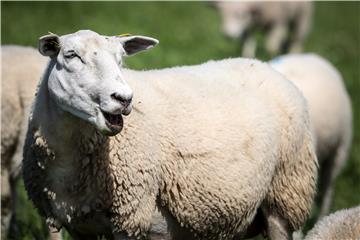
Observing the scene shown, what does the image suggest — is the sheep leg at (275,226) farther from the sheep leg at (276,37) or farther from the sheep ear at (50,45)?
the sheep leg at (276,37)

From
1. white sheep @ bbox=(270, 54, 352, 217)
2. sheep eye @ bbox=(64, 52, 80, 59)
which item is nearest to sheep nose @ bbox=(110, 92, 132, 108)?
sheep eye @ bbox=(64, 52, 80, 59)

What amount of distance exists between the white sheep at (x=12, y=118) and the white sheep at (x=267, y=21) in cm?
955

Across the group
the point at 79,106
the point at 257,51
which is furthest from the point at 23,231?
the point at 257,51

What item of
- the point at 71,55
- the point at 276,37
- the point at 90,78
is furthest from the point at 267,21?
the point at 90,78

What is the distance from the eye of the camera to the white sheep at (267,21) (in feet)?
54.6

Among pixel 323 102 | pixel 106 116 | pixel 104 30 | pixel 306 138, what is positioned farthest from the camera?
pixel 104 30

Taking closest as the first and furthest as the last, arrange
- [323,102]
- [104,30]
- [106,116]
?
[106,116]
[323,102]
[104,30]

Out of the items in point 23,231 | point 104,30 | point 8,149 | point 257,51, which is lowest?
point 257,51

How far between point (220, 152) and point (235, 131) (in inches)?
8.3

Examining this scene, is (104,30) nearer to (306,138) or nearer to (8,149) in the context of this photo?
(8,149)

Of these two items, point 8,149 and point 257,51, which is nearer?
point 8,149

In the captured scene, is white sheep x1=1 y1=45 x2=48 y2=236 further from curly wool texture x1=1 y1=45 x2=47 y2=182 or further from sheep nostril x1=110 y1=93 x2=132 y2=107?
sheep nostril x1=110 y1=93 x2=132 y2=107

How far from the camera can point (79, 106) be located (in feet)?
14.5

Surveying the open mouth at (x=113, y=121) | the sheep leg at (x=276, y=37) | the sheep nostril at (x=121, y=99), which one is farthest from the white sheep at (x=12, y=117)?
the sheep leg at (x=276, y=37)
